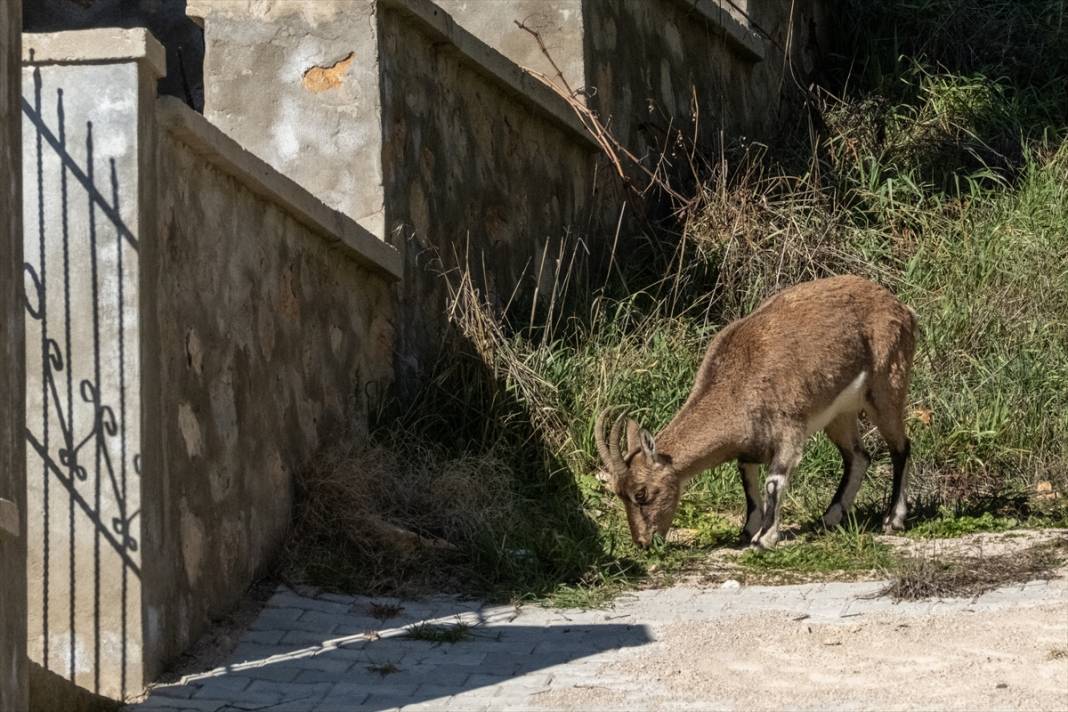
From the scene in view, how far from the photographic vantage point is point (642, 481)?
965cm

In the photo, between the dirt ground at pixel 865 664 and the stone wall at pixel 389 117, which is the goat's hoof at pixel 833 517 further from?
the stone wall at pixel 389 117

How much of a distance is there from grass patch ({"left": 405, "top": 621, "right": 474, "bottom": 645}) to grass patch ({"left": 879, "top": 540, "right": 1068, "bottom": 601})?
198 cm

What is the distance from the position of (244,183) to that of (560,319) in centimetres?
334

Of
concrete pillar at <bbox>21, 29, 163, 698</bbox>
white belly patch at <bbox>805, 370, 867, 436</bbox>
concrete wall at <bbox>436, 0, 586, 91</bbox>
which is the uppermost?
concrete wall at <bbox>436, 0, 586, 91</bbox>

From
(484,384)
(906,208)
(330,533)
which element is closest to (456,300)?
(484,384)

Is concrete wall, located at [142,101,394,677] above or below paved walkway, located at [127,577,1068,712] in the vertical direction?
above

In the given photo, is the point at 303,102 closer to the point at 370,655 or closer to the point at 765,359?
the point at 765,359

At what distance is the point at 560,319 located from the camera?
1130cm

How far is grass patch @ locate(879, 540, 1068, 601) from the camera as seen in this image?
806 cm

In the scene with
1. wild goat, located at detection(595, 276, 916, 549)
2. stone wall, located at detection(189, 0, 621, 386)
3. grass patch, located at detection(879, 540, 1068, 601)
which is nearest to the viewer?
grass patch, located at detection(879, 540, 1068, 601)

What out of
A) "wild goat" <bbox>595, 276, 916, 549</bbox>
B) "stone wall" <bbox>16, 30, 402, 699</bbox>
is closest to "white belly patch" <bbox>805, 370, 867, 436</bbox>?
"wild goat" <bbox>595, 276, 916, 549</bbox>

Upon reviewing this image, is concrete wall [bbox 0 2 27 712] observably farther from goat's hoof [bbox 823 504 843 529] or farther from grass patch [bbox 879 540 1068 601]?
goat's hoof [bbox 823 504 843 529]

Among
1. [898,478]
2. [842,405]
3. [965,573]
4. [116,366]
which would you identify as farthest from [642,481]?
[116,366]

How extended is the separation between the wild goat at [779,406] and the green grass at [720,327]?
0.25 meters
